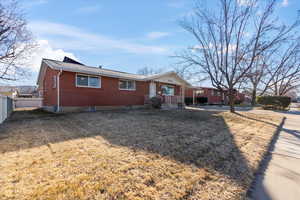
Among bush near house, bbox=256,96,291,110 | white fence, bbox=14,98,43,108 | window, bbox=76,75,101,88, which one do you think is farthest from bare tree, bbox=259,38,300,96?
white fence, bbox=14,98,43,108

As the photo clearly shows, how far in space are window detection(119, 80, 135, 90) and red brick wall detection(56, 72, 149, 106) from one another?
336mm

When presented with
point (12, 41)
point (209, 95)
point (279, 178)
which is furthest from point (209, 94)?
point (12, 41)

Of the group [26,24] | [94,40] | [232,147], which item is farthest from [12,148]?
[26,24]

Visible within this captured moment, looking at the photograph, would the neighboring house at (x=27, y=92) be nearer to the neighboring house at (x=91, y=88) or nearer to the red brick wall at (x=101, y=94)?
the neighboring house at (x=91, y=88)

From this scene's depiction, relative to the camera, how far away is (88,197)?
1.75m

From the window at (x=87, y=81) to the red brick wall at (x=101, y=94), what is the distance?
230 mm

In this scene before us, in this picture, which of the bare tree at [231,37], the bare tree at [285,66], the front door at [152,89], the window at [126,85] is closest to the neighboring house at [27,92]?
the window at [126,85]

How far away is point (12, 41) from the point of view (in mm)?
12031

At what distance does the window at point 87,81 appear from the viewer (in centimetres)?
982

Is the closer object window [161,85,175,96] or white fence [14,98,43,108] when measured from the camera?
window [161,85,175,96]

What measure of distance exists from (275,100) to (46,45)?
2510 centimetres

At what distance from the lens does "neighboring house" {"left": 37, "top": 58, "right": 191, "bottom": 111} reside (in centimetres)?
927

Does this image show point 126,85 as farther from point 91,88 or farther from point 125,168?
point 125,168

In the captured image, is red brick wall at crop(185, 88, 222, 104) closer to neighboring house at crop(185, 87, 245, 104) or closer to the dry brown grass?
neighboring house at crop(185, 87, 245, 104)
